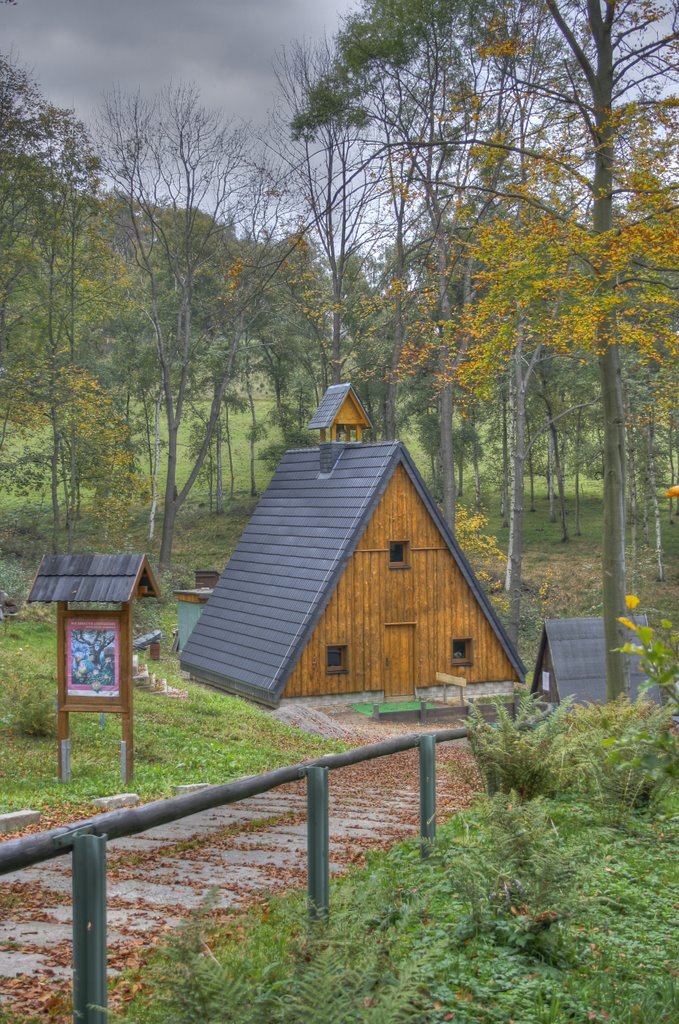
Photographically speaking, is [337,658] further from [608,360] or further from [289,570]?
[608,360]

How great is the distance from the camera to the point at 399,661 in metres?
23.1

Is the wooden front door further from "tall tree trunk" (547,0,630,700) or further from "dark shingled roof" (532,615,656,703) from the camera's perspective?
"tall tree trunk" (547,0,630,700)

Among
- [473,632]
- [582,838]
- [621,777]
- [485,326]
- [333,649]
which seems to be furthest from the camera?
[473,632]

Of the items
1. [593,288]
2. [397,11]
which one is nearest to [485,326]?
[593,288]

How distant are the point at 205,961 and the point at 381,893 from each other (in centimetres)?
171

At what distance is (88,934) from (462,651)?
2125 cm

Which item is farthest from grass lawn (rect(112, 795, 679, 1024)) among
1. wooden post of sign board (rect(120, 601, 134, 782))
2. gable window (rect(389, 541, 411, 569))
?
gable window (rect(389, 541, 411, 569))

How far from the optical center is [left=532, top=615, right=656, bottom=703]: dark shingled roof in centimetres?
2203

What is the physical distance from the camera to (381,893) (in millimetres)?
5125

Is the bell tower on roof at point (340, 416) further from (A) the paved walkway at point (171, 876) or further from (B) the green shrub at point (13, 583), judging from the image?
(A) the paved walkway at point (171, 876)

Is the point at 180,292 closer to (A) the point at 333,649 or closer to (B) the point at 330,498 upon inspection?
(B) the point at 330,498

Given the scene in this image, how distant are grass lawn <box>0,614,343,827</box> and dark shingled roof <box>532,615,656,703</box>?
7.74m

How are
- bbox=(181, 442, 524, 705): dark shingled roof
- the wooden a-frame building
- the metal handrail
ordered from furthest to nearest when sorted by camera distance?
the wooden a-frame building, bbox=(181, 442, 524, 705): dark shingled roof, the metal handrail

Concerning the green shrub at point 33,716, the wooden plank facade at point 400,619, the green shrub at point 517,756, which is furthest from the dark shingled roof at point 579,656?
the green shrub at point 517,756
